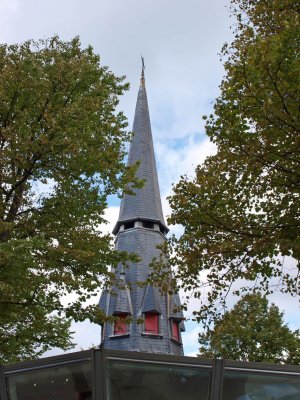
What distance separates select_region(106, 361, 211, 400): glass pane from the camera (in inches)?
196

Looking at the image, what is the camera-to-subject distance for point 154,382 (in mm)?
5098

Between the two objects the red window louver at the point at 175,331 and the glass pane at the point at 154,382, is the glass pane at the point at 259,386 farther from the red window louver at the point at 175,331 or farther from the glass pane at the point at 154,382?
the red window louver at the point at 175,331

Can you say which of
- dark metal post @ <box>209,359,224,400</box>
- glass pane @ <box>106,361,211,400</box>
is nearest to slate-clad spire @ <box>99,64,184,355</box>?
glass pane @ <box>106,361,211,400</box>

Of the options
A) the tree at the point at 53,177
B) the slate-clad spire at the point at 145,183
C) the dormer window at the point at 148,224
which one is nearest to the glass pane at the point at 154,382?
the tree at the point at 53,177

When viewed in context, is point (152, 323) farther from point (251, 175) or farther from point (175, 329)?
point (251, 175)

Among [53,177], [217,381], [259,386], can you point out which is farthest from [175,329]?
[217,381]

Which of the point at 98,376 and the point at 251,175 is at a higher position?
Result: the point at 251,175

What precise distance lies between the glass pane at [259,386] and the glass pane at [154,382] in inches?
10.2

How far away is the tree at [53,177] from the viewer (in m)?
11.5

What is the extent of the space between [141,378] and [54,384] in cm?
96

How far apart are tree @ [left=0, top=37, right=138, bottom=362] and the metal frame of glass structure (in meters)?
5.65

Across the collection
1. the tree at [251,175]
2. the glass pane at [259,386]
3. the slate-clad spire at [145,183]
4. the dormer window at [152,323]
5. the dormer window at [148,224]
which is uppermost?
the slate-clad spire at [145,183]

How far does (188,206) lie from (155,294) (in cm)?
2733

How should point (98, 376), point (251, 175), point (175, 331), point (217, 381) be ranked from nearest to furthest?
point (98, 376) → point (217, 381) → point (251, 175) → point (175, 331)
